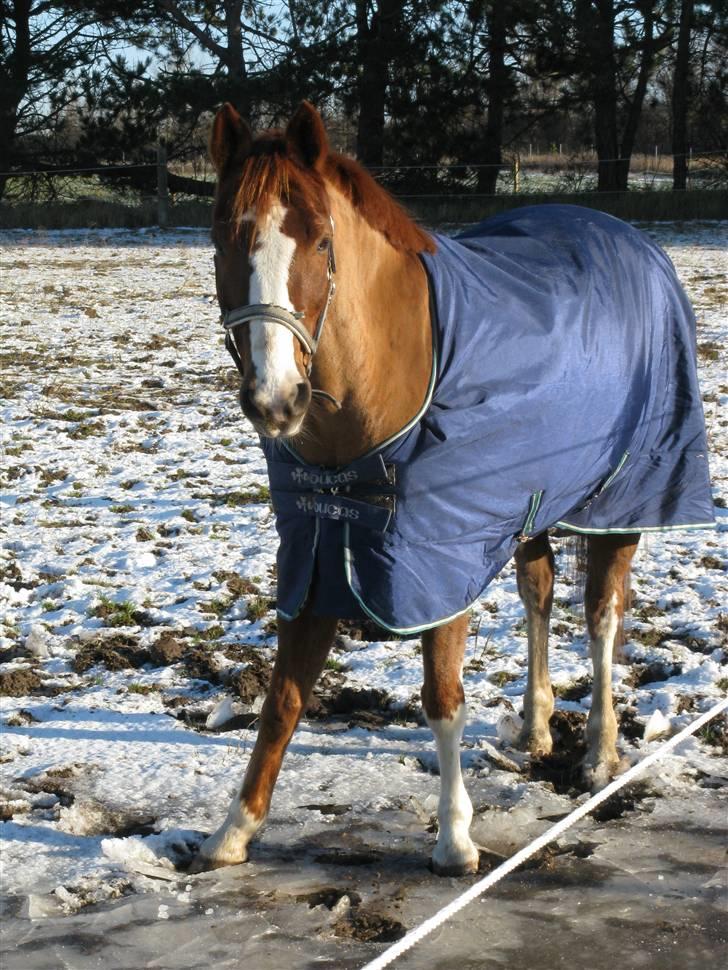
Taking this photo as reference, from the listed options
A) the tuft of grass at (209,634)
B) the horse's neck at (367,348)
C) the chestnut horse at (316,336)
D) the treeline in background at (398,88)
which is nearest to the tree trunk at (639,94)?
the treeline in background at (398,88)

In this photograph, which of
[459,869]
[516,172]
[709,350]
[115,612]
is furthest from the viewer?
[516,172]

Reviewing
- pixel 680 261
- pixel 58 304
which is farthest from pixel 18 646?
pixel 680 261

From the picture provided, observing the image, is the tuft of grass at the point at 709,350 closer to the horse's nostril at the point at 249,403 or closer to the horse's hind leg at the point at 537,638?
the horse's hind leg at the point at 537,638

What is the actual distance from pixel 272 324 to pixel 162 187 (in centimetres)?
1787

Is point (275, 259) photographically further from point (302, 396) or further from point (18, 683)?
point (18, 683)

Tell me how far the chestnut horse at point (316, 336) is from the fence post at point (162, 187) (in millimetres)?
16126

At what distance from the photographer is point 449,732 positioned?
9.78ft

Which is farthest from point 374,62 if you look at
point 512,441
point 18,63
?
point 512,441

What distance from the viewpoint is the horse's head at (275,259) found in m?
2.31

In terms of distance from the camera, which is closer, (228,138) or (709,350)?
(228,138)

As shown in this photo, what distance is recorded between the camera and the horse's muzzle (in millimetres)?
2281

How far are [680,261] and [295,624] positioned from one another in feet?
37.2

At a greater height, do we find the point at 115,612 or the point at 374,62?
the point at 374,62

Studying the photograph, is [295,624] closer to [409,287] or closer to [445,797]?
[445,797]
